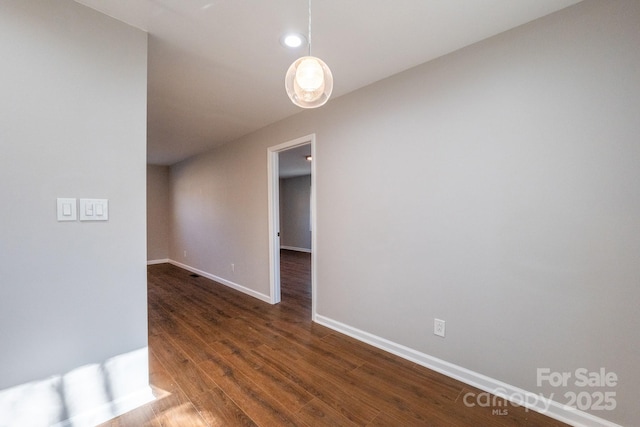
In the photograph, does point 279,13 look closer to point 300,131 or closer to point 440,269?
point 300,131

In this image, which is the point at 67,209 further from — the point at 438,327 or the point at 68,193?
the point at 438,327

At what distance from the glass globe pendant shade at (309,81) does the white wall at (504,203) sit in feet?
3.97

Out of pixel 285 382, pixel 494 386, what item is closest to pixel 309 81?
pixel 285 382

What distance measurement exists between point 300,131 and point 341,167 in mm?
779

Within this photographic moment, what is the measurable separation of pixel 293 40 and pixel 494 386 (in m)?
2.74

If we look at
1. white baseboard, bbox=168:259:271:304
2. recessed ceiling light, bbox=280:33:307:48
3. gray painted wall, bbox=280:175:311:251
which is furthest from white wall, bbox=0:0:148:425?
gray painted wall, bbox=280:175:311:251

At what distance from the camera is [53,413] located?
54.4 inches

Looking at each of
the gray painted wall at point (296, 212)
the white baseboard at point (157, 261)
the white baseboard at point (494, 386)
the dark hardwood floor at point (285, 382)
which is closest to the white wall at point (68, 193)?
the dark hardwood floor at point (285, 382)

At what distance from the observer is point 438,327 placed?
6.60 ft

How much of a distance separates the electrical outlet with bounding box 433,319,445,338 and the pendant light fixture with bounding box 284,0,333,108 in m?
1.84

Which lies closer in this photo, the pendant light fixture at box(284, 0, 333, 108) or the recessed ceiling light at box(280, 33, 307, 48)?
the pendant light fixture at box(284, 0, 333, 108)

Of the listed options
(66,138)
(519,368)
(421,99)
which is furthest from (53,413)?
(421,99)

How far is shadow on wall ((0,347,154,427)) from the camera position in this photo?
4.28 ft

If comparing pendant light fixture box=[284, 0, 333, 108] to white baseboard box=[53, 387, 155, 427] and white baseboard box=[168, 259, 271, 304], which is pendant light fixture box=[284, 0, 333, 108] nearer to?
white baseboard box=[53, 387, 155, 427]
